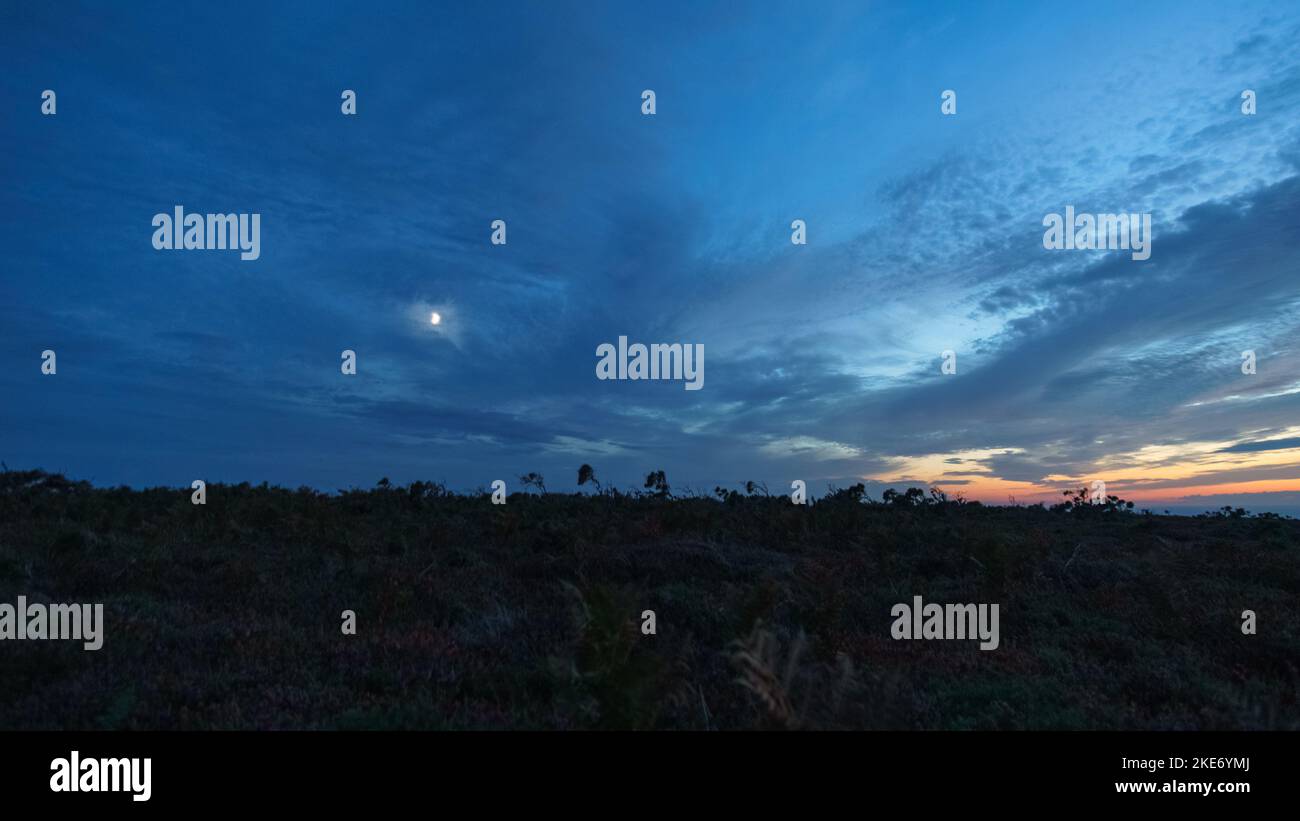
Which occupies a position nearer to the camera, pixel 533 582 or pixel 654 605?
pixel 654 605

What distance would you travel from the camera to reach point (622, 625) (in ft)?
18.5

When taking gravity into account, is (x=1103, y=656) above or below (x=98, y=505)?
below

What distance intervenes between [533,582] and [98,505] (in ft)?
53.7

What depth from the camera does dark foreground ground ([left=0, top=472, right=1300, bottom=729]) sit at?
591 cm

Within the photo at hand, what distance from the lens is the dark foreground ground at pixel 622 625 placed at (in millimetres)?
5906

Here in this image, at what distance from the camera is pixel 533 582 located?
1245 cm
